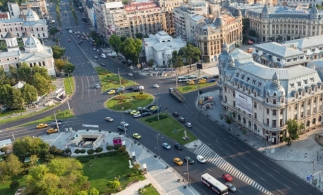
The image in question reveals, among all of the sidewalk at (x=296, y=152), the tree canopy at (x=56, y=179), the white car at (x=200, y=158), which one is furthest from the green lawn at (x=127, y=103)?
the tree canopy at (x=56, y=179)

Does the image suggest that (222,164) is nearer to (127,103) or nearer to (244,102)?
(244,102)

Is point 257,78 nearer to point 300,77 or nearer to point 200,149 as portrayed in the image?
point 300,77

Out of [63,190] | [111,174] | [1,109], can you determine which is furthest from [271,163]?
[1,109]

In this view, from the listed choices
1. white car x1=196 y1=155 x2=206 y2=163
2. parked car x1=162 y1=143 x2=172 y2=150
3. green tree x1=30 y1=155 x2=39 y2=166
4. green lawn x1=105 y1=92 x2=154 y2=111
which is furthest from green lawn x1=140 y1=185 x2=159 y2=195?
green lawn x1=105 y1=92 x2=154 y2=111

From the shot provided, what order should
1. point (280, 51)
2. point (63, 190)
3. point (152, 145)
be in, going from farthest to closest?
1. point (280, 51)
2. point (152, 145)
3. point (63, 190)

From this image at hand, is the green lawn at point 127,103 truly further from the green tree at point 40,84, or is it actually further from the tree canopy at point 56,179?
the tree canopy at point 56,179

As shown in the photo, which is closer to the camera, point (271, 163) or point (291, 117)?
point (271, 163)

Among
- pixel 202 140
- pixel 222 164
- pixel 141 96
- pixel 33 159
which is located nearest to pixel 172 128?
pixel 202 140
